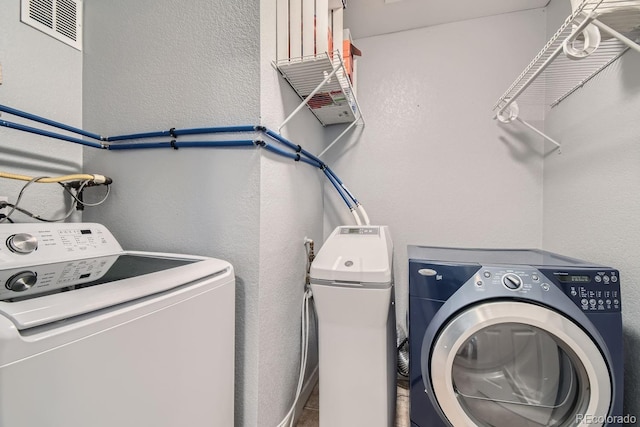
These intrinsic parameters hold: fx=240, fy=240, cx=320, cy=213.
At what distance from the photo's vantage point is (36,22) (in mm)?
1097

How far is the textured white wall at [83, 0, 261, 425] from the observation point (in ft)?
3.19

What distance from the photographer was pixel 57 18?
1174 mm

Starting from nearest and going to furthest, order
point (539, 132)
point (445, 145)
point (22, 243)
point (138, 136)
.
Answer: point (22, 243), point (138, 136), point (539, 132), point (445, 145)

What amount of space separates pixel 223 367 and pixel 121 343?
0.42 meters

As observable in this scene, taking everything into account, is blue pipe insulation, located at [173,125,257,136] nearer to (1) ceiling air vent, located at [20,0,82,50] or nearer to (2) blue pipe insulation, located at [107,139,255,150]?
(2) blue pipe insulation, located at [107,139,255,150]

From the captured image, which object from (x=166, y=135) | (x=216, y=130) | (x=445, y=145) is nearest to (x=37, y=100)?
(x=166, y=135)

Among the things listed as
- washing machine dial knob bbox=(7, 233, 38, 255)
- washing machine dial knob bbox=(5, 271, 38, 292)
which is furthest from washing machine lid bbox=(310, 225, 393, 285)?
washing machine dial knob bbox=(7, 233, 38, 255)

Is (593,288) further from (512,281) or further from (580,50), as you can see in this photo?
(580,50)

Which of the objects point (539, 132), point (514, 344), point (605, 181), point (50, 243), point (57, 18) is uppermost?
point (57, 18)

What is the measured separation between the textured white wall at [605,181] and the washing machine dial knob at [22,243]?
7.22 ft

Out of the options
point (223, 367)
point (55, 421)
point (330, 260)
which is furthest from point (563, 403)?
point (55, 421)

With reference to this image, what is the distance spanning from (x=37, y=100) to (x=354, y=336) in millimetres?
1811

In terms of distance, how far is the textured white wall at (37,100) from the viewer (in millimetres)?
1021

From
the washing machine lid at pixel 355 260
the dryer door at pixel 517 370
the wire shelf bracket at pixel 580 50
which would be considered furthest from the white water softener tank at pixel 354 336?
the wire shelf bracket at pixel 580 50
